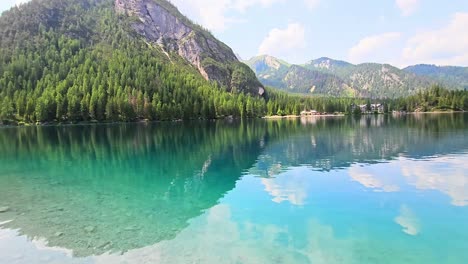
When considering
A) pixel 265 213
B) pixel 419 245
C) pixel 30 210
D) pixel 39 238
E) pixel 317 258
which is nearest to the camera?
pixel 317 258

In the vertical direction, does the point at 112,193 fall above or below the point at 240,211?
above

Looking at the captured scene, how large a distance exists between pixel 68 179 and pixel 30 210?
12.0 metres

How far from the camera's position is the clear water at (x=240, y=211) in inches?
688

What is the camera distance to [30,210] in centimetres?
2556

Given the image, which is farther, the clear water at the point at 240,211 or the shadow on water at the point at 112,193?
the shadow on water at the point at 112,193

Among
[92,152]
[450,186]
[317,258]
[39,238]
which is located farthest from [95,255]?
[92,152]

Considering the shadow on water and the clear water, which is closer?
the clear water

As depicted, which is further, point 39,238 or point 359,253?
point 39,238

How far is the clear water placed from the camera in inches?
688

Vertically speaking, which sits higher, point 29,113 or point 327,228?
point 29,113

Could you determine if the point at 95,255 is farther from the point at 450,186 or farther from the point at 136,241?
the point at 450,186

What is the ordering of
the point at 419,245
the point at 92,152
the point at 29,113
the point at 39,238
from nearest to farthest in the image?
the point at 419,245
the point at 39,238
the point at 92,152
the point at 29,113

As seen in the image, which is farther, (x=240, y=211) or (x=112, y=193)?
(x=112, y=193)

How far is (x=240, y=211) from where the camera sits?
24625 mm
